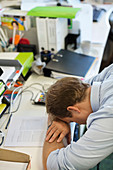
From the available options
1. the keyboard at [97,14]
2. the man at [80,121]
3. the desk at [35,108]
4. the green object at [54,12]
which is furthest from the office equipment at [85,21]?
the man at [80,121]

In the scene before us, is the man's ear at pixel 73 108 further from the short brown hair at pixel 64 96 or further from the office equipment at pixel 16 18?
the office equipment at pixel 16 18

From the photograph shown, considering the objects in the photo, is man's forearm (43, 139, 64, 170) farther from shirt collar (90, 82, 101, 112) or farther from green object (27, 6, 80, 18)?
green object (27, 6, 80, 18)

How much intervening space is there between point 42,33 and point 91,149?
1.15 meters

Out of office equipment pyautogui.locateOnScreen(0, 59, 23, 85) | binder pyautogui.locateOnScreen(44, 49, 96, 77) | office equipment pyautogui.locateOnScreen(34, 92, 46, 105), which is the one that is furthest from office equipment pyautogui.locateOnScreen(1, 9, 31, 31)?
office equipment pyautogui.locateOnScreen(34, 92, 46, 105)

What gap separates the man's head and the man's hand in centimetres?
10

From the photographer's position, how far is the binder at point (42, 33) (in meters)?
1.62

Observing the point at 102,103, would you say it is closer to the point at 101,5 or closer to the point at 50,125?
the point at 50,125

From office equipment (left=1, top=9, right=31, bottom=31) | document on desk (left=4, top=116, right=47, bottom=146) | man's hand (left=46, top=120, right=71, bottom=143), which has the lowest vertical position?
document on desk (left=4, top=116, right=47, bottom=146)

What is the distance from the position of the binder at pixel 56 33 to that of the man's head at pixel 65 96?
2.49ft

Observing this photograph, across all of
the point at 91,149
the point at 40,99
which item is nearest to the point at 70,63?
the point at 40,99

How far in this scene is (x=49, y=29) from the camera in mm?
1639

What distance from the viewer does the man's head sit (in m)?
0.94

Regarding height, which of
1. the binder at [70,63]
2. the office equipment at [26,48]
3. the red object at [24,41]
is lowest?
the binder at [70,63]

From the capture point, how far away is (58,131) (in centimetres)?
105
